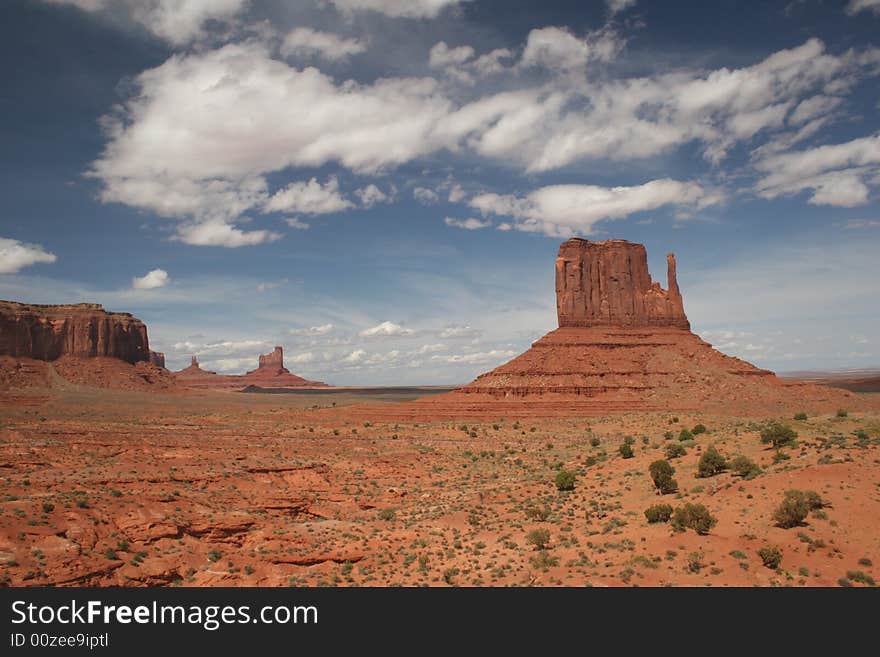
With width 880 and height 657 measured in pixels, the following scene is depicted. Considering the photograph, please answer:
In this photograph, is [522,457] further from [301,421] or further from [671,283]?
[671,283]

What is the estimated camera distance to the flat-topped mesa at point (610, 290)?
101m

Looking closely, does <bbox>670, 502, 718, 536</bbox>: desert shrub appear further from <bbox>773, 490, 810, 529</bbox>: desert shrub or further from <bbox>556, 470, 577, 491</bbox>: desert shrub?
<bbox>556, 470, 577, 491</bbox>: desert shrub

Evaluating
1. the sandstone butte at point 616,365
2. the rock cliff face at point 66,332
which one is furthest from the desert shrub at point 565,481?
the rock cliff face at point 66,332

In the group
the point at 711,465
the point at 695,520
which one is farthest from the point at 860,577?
the point at 711,465

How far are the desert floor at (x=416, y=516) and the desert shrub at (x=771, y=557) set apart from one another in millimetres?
150

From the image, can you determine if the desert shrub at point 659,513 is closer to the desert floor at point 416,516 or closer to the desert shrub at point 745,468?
the desert floor at point 416,516

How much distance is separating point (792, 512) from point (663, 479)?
25.8 feet

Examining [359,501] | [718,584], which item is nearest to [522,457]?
[359,501]

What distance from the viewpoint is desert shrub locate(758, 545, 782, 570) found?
16078 mm

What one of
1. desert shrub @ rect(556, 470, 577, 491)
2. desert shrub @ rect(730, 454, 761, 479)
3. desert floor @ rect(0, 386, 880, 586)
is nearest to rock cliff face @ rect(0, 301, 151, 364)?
desert floor @ rect(0, 386, 880, 586)

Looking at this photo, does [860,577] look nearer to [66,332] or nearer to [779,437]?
[779,437]

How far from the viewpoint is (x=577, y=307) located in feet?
330

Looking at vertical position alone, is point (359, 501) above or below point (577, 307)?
below
